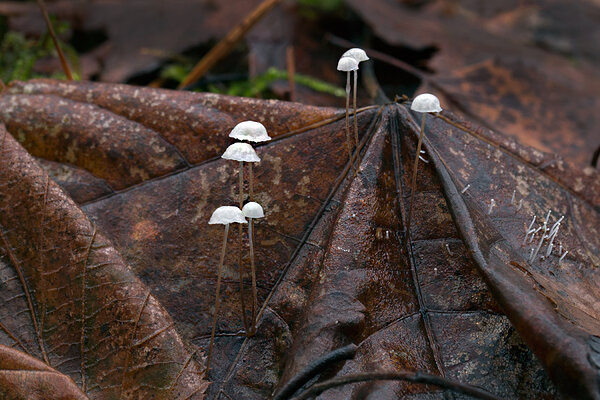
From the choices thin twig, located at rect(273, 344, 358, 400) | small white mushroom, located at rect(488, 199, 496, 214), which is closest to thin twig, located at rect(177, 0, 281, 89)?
small white mushroom, located at rect(488, 199, 496, 214)

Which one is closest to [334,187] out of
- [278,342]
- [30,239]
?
[278,342]

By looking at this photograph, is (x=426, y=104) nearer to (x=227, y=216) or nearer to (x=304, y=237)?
(x=304, y=237)

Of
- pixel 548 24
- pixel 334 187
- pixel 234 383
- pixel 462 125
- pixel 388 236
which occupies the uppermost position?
pixel 548 24

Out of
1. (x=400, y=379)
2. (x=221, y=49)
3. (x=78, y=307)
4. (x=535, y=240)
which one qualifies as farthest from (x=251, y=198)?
(x=221, y=49)

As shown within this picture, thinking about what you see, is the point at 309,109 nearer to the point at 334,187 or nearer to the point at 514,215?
the point at 334,187

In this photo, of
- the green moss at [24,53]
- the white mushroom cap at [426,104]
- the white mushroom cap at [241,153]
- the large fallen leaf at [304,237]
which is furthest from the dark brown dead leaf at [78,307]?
the green moss at [24,53]

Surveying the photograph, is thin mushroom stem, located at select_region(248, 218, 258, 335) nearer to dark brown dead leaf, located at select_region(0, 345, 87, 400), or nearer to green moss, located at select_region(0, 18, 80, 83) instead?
dark brown dead leaf, located at select_region(0, 345, 87, 400)

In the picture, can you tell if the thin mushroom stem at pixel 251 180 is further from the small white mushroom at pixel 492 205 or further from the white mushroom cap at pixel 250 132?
the small white mushroom at pixel 492 205
